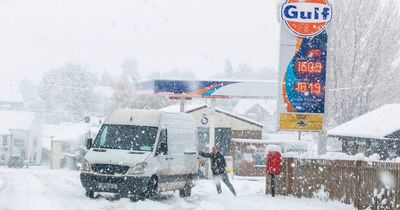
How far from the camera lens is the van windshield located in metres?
18.3

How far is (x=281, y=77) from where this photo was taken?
68.1 ft

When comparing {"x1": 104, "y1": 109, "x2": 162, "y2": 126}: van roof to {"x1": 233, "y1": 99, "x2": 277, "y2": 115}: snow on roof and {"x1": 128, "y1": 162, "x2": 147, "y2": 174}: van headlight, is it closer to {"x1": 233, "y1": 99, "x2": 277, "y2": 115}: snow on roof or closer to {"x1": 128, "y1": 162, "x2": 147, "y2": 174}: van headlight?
{"x1": 128, "y1": 162, "x2": 147, "y2": 174}: van headlight

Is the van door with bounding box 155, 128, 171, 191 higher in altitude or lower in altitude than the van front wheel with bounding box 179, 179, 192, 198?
higher

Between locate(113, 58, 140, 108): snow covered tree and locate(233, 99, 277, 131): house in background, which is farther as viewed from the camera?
locate(233, 99, 277, 131): house in background

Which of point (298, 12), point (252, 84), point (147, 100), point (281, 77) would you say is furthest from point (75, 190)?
point (147, 100)

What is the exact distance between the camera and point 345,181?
16.3 meters

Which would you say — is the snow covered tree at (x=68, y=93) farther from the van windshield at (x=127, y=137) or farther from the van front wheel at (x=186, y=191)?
the van windshield at (x=127, y=137)

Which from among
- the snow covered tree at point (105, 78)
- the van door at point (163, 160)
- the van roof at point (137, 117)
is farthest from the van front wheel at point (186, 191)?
the snow covered tree at point (105, 78)

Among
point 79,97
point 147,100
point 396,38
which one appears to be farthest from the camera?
point 79,97

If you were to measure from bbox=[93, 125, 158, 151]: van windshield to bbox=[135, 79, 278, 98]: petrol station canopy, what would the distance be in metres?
16.2

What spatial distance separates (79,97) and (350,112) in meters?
80.8

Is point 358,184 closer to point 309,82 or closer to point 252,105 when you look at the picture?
point 309,82

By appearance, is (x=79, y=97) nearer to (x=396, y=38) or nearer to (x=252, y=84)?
(x=396, y=38)

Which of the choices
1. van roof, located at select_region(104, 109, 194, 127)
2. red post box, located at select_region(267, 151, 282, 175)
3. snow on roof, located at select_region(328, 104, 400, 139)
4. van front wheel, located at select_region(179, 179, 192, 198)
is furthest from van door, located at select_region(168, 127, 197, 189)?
snow on roof, located at select_region(328, 104, 400, 139)
